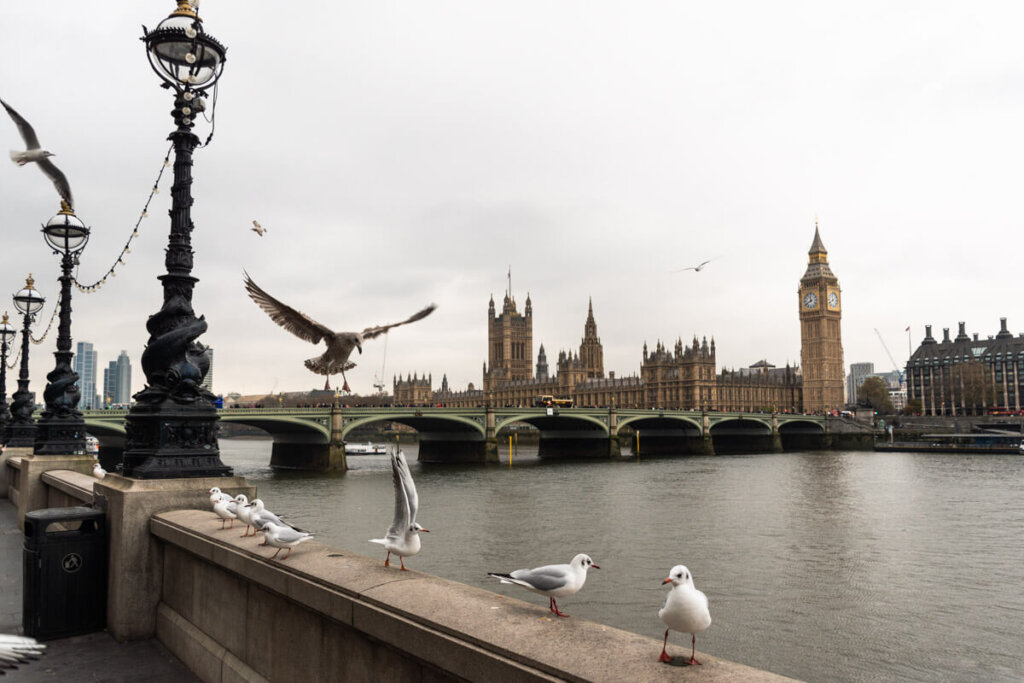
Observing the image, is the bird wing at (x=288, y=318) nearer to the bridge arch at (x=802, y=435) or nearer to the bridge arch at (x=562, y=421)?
the bridge arch at (x=562, y=421)

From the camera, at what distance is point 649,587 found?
49.7ft

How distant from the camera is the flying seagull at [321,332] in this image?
5.16 m

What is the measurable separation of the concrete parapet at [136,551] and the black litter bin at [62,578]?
4.3 inches

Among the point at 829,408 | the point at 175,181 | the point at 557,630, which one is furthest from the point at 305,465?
the point at 829,408

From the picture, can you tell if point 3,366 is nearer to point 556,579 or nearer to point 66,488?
point 66,488

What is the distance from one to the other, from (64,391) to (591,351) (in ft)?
437

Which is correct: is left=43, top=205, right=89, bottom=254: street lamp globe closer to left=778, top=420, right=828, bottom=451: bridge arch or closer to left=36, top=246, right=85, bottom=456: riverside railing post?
left=36, top=246, right=85, bottom=456: riverside railing post

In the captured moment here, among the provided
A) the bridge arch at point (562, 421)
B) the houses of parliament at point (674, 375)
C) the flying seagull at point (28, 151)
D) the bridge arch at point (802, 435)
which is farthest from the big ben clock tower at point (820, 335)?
the flying seagull at point (28, 151)

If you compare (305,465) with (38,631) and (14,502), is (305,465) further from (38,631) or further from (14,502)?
(38,631)

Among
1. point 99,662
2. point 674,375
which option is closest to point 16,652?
point 99,662

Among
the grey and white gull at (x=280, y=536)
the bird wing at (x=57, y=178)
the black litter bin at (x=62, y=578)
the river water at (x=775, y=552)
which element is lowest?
the river water at (x=775, y=552)

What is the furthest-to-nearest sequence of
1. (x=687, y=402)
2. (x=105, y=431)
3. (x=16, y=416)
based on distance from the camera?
(x=687, y=402)
(x=105, y=431)
(x=16, y=416)

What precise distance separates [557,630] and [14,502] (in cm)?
1529

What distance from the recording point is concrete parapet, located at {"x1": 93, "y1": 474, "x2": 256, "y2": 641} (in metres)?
5.90
